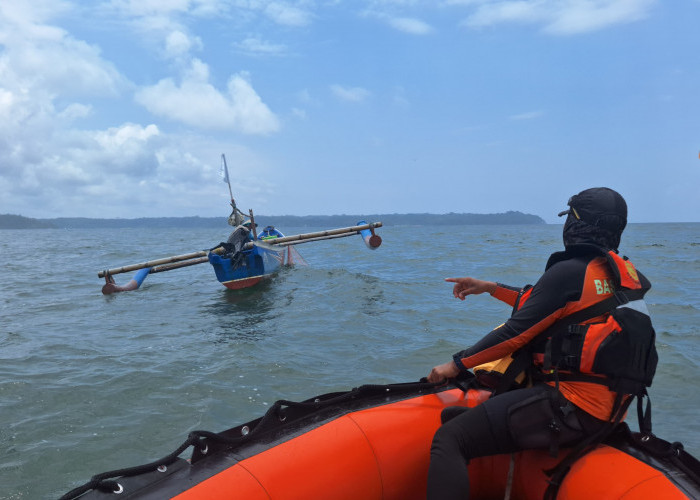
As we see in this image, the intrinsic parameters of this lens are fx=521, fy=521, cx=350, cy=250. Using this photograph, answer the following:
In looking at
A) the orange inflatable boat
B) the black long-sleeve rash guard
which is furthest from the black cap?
the orange inflatable boat

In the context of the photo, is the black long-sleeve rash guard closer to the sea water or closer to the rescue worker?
the rescue worker

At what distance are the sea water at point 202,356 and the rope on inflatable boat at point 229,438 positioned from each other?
8.99 feet

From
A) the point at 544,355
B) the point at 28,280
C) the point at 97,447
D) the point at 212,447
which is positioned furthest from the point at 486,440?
the point at 28,280

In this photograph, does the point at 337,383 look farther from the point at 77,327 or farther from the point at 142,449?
the point at 77,327

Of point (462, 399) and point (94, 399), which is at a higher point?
point (462, 399)

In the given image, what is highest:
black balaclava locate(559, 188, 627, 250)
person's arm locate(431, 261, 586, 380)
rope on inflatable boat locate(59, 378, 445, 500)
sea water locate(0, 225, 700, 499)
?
Result: black balaclava locate(559, 188, 627, 250)

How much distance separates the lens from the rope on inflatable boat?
234cm

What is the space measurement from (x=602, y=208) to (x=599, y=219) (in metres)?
0.06

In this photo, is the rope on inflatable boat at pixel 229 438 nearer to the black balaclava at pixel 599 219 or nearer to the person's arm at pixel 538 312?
the person's arm at pixel 538 312

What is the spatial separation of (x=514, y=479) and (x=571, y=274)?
1.22 meters

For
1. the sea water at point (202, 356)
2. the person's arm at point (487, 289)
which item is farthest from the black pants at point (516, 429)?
the sea water at point (202, 356)

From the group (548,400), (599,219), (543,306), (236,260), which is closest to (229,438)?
(548,400)

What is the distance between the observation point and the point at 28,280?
61.7 ft

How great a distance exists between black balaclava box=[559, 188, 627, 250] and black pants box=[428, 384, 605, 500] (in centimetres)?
78
